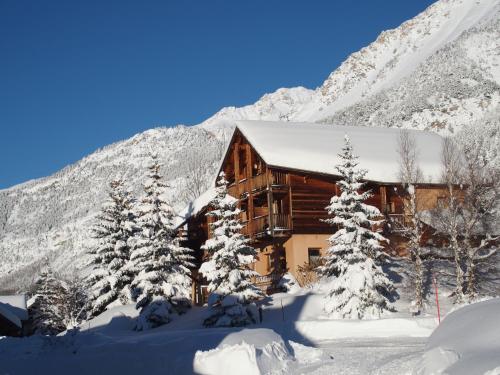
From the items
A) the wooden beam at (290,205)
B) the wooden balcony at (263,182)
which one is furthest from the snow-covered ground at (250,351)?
the wooden balcony at (263,182)

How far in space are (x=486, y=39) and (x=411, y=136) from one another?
80.8 m

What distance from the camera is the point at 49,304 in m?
55.6

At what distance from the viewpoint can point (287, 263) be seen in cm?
3653

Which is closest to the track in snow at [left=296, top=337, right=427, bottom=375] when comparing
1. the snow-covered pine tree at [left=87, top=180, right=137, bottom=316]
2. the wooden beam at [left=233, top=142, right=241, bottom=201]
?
the wooden beam at [left=233, top=142, right=241, bottom=201]

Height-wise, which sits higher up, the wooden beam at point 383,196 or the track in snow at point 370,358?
the wooden beam at point 383,196

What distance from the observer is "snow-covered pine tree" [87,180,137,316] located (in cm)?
3900

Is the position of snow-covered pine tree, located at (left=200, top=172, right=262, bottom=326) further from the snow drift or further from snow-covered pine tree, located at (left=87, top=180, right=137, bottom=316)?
the snow drift

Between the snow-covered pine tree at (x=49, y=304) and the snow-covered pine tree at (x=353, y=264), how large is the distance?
3234 cm

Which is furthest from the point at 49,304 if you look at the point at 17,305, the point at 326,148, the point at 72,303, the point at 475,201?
the point at 475,201

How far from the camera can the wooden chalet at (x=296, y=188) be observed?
36344 millimetres

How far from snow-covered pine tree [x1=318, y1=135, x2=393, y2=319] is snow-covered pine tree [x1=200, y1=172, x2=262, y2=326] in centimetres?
354

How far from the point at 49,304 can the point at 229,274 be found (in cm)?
3339

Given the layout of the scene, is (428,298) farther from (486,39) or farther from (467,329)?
(486,39)

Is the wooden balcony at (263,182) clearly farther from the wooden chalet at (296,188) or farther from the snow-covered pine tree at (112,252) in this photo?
the snow-covered pine tree at (112,252)
